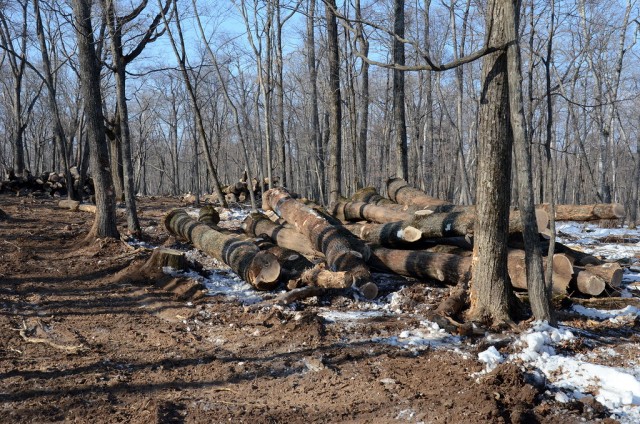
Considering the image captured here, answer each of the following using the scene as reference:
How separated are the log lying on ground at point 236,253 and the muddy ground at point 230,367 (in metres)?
0.52

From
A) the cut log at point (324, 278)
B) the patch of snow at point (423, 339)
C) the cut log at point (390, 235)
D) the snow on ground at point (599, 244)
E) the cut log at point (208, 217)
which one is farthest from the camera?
the cut log at point (208, 217)

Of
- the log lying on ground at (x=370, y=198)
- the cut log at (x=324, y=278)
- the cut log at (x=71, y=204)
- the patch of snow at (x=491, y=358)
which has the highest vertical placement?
the log lying on ground at (x=370, y=198)

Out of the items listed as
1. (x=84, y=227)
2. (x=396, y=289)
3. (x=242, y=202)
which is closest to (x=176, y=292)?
(x=396, y=289)

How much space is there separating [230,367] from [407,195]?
6.21 metres

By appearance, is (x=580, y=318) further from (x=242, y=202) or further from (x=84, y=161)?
(x=242, y=202)

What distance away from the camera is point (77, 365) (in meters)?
4.45

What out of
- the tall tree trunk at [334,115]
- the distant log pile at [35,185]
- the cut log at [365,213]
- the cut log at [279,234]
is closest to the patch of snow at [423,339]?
the cut log at [365,213]

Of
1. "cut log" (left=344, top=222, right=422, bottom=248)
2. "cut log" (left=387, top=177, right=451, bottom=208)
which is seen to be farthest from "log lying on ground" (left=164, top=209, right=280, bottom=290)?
"cut log" (left=387, top=177, right=451, bottom=208)

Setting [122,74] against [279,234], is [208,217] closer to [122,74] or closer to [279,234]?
[279,234]

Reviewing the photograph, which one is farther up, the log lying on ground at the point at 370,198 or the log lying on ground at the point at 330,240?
the log lying on ground at the point at 370,198

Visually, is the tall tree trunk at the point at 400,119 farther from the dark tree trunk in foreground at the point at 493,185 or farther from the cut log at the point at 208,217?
the dark tree trunk in foreground at the point at 493,185

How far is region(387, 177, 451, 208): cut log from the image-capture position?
357 inches

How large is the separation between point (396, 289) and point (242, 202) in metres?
14.8

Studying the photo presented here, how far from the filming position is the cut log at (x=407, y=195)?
9.06 m
